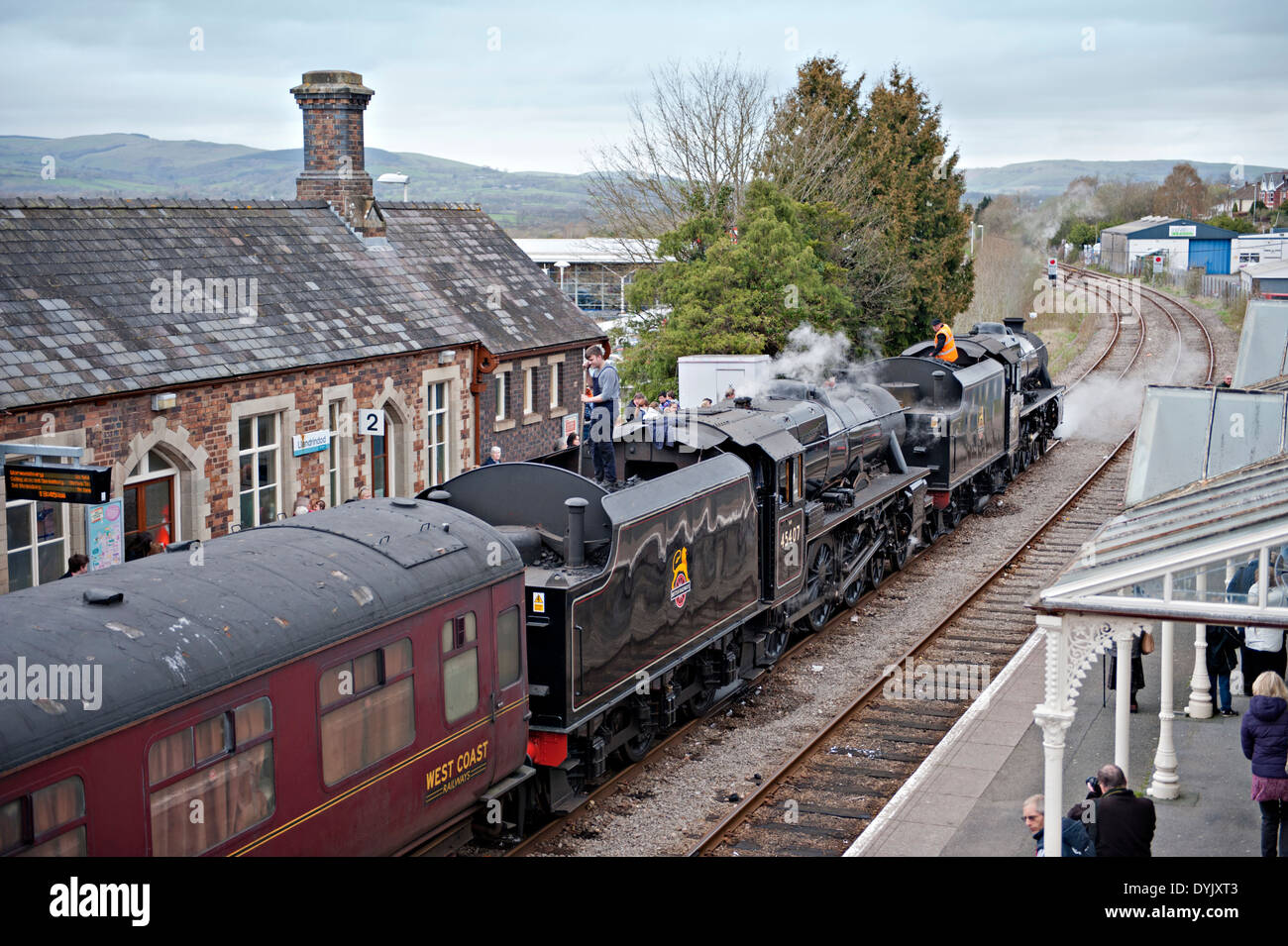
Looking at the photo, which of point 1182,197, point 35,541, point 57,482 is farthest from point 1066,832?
point 1182,197

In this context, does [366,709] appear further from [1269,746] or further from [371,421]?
[371,421]

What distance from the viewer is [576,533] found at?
1010 cm

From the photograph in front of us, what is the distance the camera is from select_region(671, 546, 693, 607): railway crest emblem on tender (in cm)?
1133

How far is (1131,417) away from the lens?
34.2m

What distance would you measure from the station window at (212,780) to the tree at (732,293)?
691 inches

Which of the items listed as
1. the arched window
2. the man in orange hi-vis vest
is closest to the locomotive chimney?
the arched window

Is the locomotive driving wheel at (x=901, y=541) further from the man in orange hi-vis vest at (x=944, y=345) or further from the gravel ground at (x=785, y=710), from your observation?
the man in orange hi-vis vest at (x=944, y=345)

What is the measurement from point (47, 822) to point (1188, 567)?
18.9ft

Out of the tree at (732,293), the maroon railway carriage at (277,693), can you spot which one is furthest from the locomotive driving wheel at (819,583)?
the tree at (732,293)

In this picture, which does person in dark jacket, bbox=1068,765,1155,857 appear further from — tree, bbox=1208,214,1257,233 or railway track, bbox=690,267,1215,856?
tree, bbox=1208,214,1257,233
